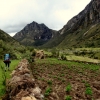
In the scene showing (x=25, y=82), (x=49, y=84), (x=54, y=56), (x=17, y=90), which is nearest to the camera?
(x=17, y=90)

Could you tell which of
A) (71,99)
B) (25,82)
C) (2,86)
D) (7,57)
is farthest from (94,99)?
(7,57)

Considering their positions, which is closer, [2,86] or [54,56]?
[2,86]

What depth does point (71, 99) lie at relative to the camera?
1652 centimetres

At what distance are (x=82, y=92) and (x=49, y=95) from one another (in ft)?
10.9

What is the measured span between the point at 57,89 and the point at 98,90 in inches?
151

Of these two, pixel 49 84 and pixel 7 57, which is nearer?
pixel 49 84

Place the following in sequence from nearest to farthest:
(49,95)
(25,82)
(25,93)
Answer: (25,93) < (25,82) < (49,95)

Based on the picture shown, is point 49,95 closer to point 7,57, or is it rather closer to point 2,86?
point 2,86

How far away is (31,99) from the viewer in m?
12.3

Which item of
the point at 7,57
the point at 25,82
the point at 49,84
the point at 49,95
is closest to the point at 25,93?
the point at 25,82

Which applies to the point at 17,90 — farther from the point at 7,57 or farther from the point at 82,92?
the point at 7,57

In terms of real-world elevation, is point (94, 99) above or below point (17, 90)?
below

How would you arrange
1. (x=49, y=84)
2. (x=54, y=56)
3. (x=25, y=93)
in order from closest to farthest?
1. (x=25, y=93)
2. (x=49, y=84)
3. (x=54, y=56)

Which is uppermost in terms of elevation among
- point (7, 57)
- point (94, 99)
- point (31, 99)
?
point (7, 57)
